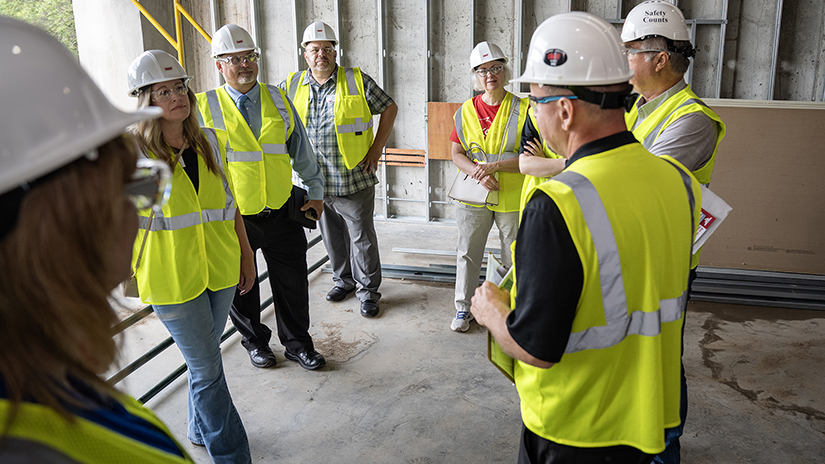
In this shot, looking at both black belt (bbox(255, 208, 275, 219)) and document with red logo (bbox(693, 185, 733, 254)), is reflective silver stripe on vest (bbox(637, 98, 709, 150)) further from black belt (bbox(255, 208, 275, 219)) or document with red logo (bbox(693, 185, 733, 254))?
black belt (bbox(255, 208, 275, 219))

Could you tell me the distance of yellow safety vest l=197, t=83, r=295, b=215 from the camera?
3420mm

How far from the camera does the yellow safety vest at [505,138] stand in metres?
4.13

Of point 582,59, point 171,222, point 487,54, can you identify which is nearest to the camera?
point 582,59

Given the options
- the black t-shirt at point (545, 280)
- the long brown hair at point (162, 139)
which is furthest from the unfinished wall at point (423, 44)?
the black t-shirt at point (545, 280)

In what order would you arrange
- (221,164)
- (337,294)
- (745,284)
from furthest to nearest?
(745,284)
(337,294)
(221,164)

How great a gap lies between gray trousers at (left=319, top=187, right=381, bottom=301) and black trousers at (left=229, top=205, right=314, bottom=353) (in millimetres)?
973

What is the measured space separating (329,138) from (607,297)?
11.4 ft

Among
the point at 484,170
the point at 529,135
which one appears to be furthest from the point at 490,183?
the point at 529,135

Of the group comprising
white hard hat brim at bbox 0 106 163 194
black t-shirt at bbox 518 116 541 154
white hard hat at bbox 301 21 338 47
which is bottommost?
black t-shirt at bbox 518 116 541 154

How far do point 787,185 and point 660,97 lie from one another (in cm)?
362

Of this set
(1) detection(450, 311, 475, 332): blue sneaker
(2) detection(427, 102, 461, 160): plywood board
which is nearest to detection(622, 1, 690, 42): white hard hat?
(1) detection(450, 311, 475, 332): blue sneaker

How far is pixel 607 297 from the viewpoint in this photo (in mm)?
1472

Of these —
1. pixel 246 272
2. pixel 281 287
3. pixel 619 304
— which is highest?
pixel 619 304

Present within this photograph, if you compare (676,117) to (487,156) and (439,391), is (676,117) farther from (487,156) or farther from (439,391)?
(439,391)
